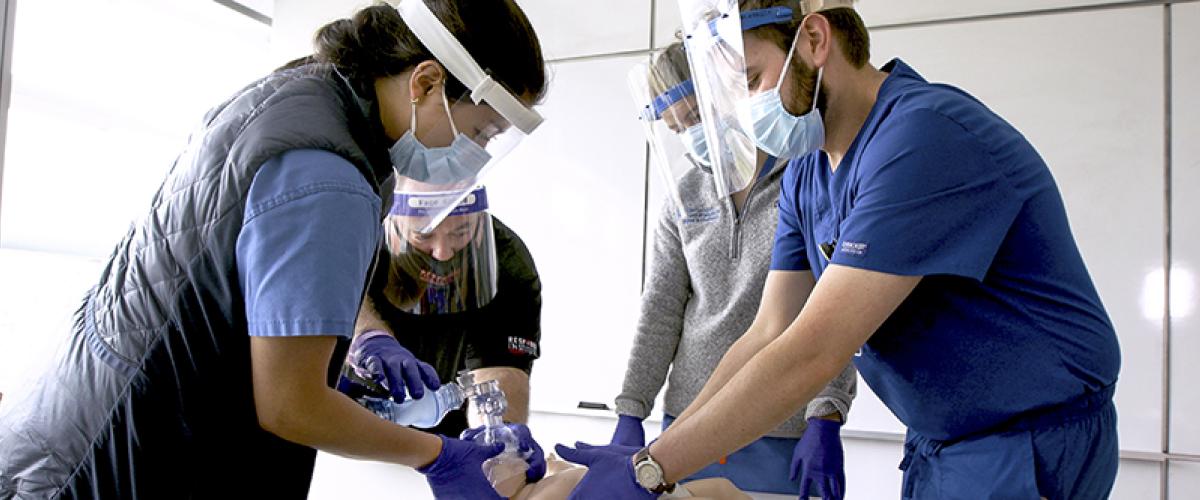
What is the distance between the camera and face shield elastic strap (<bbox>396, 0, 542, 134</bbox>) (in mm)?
1170

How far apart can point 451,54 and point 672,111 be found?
57cm

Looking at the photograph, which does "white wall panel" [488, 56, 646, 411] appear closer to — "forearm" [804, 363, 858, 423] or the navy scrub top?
"forearm" [804, 363, 858, 423]

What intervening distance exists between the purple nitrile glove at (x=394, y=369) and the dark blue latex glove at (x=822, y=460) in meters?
0.78

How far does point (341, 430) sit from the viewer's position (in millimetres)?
1106

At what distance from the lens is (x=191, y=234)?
1.02 meters

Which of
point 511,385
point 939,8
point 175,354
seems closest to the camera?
point 175,354

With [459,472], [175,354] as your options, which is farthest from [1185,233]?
[175,354]

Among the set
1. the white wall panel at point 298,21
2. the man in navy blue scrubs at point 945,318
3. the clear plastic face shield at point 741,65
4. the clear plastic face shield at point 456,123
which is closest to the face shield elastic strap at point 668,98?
the clear plastic face shield at point 741,65

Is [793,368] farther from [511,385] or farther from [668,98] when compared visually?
[511,385]

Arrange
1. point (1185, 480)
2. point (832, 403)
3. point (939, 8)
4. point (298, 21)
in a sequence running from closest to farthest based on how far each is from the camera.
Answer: point (832, 403)
point (1185, 480)
point (939, 8)
point (298, 21)

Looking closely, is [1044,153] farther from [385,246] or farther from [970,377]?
[385,246]

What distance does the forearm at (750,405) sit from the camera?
1.21 metres

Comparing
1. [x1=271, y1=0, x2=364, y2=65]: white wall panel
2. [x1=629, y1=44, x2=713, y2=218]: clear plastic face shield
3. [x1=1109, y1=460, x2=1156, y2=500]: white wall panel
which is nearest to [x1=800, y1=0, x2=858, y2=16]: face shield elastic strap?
[x1=629, y1=44, x2=713, y2=218]: clear plastic face shield

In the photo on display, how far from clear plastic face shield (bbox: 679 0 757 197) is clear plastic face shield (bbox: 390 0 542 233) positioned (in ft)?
0.96
